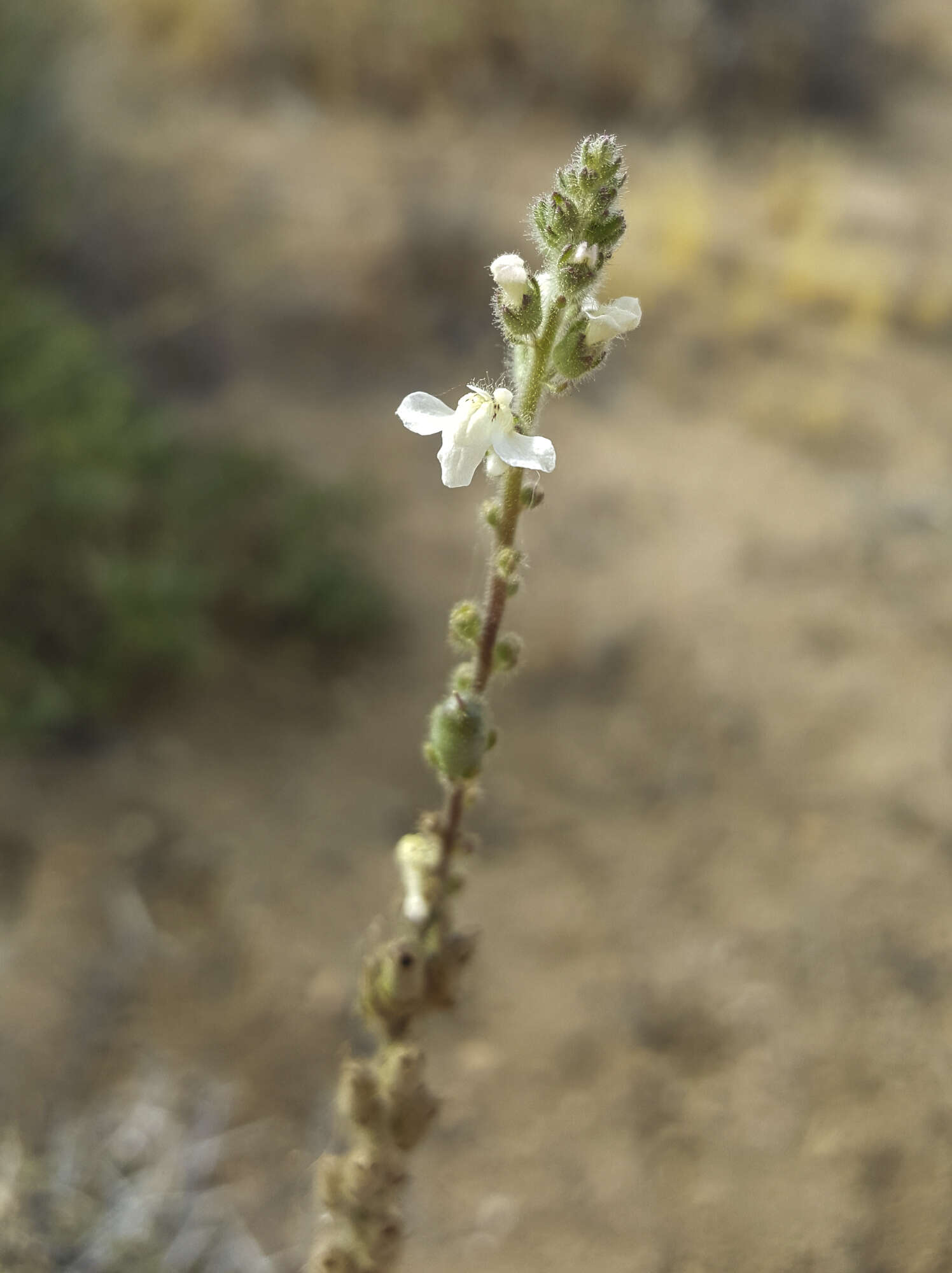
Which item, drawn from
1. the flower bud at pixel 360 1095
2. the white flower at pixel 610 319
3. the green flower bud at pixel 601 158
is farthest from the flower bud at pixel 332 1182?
the green flower bud at pixel 601 158

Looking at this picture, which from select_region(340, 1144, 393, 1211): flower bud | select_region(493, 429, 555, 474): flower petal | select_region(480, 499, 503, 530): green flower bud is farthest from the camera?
select_region(340, 1144, 393, 1211): flower bud

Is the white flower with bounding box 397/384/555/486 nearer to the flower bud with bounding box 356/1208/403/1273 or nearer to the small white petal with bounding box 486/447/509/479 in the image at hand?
the small white petal with bounding box 486/447/509/479

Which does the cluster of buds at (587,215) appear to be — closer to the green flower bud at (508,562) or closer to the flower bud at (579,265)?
the flower bud at (579,265)

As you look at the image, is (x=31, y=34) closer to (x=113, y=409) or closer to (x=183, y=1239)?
(x=113, y=409)

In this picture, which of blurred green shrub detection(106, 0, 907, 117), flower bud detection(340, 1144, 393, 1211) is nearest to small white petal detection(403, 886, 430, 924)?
flower bud detection(340, 1144, 393, 1211)

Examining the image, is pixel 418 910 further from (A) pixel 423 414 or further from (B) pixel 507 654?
(A) pixel 423 414

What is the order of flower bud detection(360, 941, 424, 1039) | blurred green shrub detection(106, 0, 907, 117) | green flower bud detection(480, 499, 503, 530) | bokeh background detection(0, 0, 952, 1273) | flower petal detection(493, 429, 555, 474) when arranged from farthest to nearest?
blurred green shrub detection(106, 0, 907, 117)
bokeh background detection(0, 0, 952, 1273)
flower bud detection(360, 941, 424, 1039)
green flower bud detection(480, 499, 503, 530)
flower petal detection(493, 429, 555, 474)

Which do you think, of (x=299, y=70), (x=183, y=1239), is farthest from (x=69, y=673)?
(x=299, y=70)
